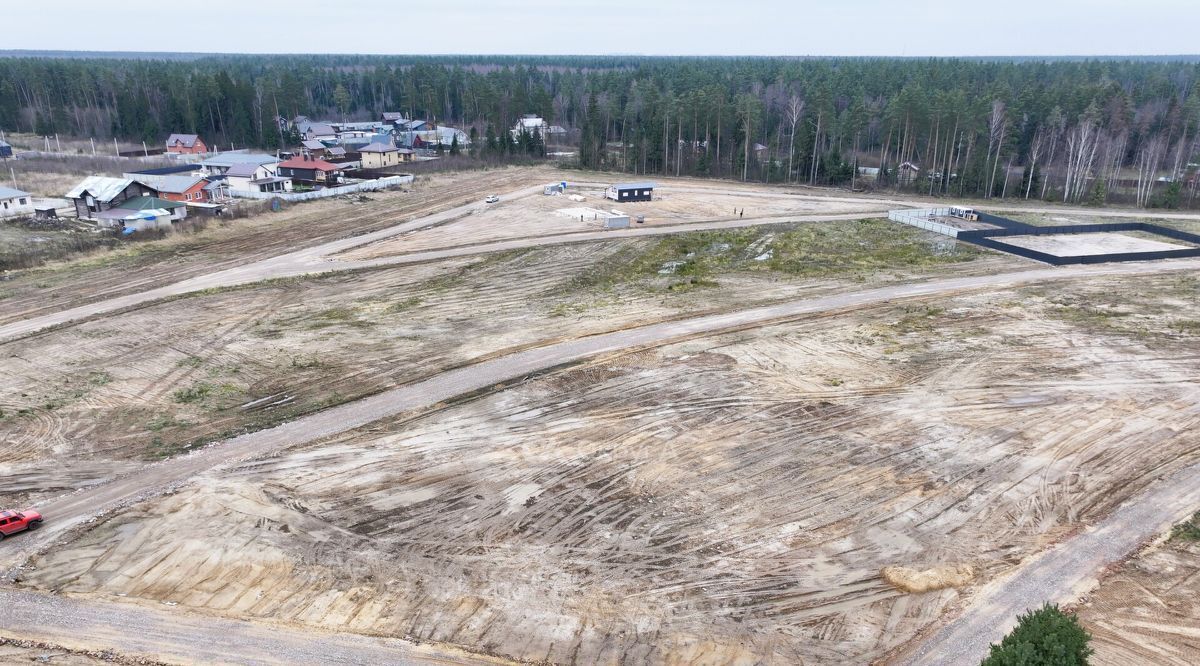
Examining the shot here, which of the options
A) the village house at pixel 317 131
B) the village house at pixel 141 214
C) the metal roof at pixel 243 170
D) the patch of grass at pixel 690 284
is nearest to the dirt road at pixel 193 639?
the patch of grass at pixel 690 284

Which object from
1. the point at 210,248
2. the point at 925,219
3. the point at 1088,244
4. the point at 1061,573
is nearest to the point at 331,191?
the point at 210,248

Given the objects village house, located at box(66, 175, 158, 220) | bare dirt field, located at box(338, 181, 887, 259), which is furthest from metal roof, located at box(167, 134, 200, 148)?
bare dirt field, located at box(338, 181, 887, 259)

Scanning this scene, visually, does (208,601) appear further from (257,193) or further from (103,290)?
(257,193)

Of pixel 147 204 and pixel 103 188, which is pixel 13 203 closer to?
pixel 103 188

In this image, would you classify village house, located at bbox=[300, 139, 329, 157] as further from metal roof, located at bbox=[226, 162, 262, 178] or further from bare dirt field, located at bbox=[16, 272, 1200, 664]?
bare dirt field, located at bbox=[16, 272, 1200, 664]

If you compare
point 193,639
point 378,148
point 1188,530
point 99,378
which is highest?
point 378,148

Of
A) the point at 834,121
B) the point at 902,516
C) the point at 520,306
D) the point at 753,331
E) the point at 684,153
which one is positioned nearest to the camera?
the point at 902,516

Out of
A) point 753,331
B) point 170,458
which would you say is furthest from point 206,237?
point 753,331
